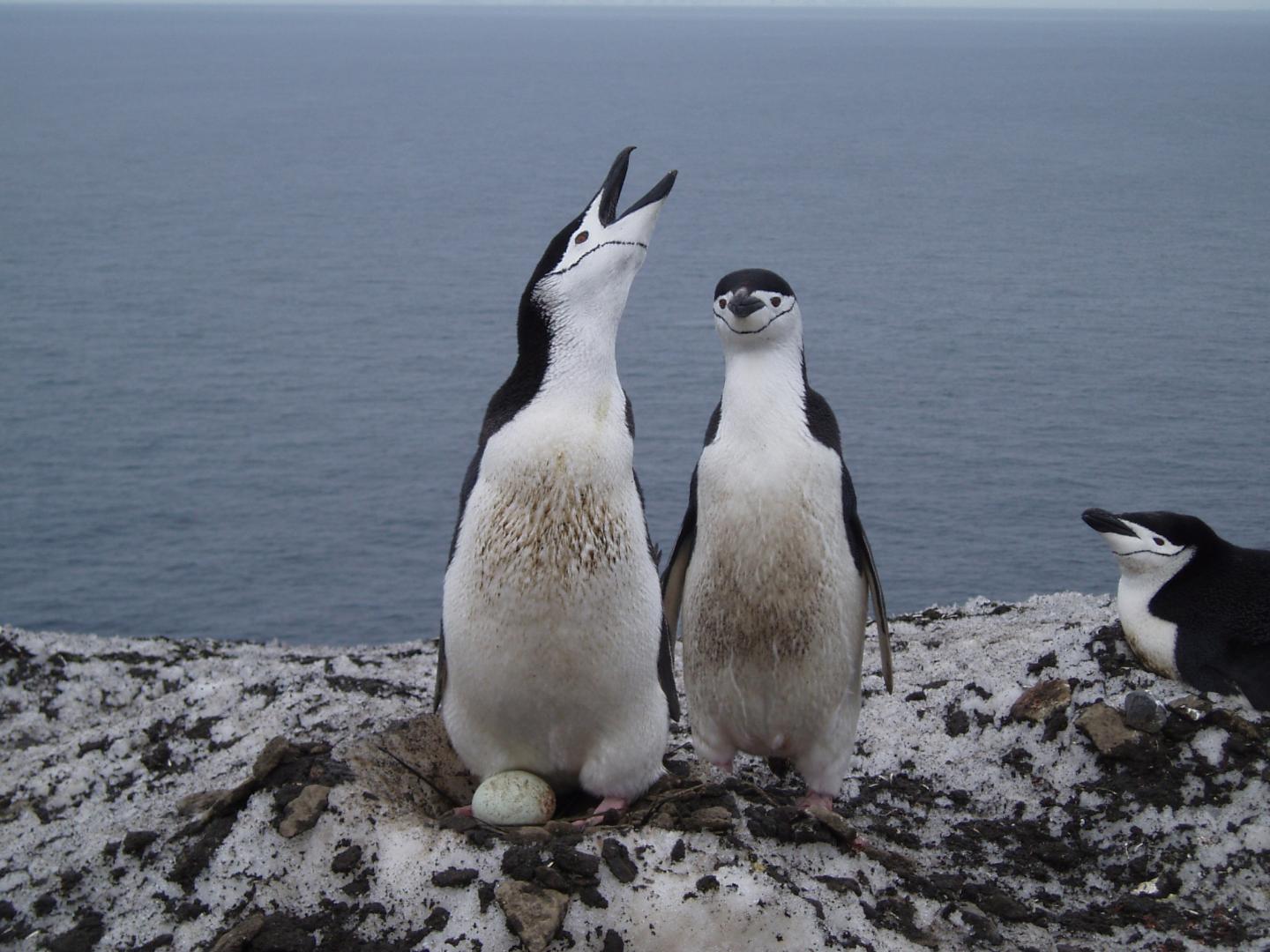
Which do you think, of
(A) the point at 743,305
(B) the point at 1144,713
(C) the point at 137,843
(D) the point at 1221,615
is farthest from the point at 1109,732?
(C) the point at 137,843

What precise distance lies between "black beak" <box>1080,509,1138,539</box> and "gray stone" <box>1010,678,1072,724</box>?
67cm

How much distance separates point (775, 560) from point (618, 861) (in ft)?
4.50

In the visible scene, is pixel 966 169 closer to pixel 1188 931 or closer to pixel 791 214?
pixel 791 214

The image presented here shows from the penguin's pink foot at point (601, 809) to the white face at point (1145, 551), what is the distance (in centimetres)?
237

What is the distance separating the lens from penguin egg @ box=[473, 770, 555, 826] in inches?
159

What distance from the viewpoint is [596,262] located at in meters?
4.02

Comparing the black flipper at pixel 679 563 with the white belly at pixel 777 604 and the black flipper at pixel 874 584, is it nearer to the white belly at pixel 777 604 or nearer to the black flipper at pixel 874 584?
the white belly at pixel 777 604

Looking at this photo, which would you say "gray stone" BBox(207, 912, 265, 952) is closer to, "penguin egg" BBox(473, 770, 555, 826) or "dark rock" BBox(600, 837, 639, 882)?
"penguin egg" BBox(473, 770, 555, 826)

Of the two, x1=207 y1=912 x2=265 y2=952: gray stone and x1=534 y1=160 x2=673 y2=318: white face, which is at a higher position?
x1=534 y1=160 x2=673 y2=318: white face

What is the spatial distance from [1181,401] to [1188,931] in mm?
13039

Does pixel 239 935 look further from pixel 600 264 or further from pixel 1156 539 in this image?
pixel 1156 539

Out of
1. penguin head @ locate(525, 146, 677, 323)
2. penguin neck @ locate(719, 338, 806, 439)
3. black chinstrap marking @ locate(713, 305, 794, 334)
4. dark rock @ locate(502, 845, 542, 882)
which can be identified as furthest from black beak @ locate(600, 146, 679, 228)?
dark rock @ locate(502, 845, 542, 882)

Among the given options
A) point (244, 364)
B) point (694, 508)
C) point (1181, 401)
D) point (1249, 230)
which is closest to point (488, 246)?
point (244, 364)

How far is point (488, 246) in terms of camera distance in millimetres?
31969
